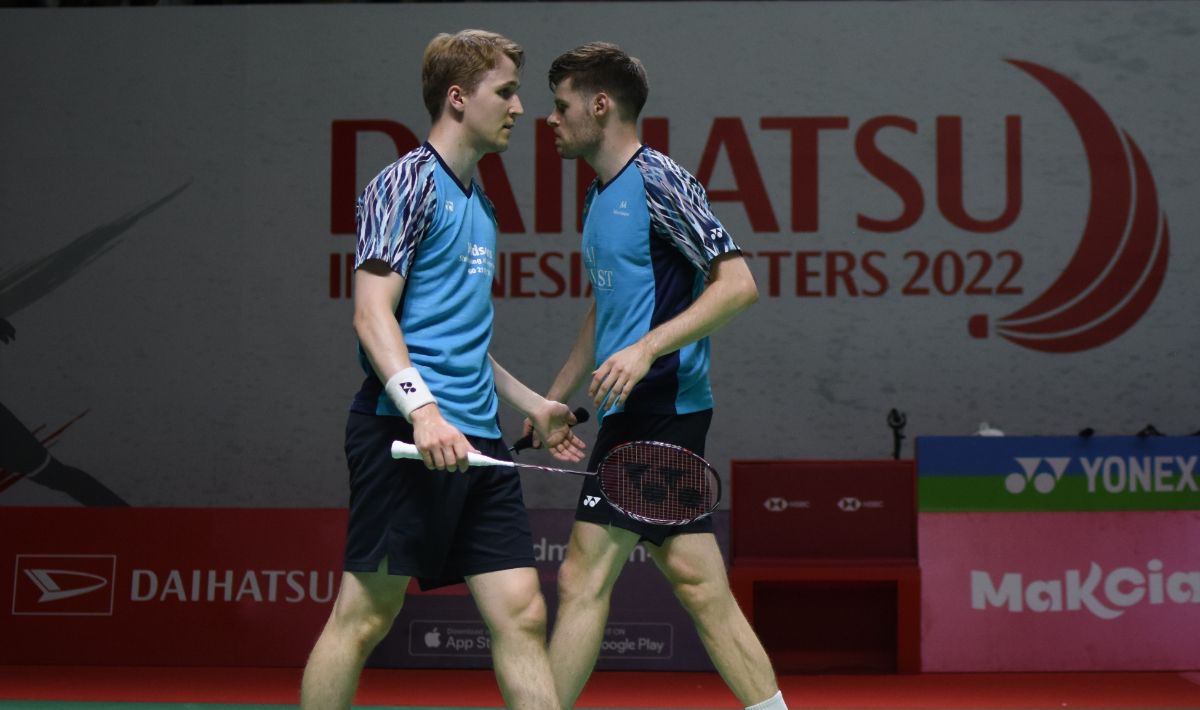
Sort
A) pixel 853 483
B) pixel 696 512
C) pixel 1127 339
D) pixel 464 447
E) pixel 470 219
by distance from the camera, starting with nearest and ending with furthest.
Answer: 1. pixel 464 447
2. pixel 470 219
3. pixel 696 512
4. pixel 853 483
5. pixel 1127 339

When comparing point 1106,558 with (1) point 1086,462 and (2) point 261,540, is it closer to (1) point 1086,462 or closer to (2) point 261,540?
(1) point 1086,462

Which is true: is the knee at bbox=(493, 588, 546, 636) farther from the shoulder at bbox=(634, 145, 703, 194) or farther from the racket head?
the shoulder at bbox=(634, 145, 703, 194)

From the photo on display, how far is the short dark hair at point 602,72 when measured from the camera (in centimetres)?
363

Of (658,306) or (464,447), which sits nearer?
(464,447)

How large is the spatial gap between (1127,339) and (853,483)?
2509 mm

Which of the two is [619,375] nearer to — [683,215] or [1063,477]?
[683,215]

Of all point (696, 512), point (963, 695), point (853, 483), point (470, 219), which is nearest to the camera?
point (470, 219)

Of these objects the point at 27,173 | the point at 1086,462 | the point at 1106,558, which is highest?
the point at 27,173

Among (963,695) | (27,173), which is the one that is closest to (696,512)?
(963,695)

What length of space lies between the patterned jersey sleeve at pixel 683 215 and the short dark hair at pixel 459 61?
492 mm

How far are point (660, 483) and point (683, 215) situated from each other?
25.4 inches

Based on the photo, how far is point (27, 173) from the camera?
852 centimetres


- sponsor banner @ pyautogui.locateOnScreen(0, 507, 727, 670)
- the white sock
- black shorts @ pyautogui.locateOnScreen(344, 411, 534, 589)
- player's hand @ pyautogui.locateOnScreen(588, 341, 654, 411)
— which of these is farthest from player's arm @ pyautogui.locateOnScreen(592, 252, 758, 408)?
sponsor banner @ pyautogui.locateOnScreen(0, 507, 727, 670)

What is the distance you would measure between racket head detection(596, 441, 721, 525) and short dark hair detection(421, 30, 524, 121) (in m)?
0.89
